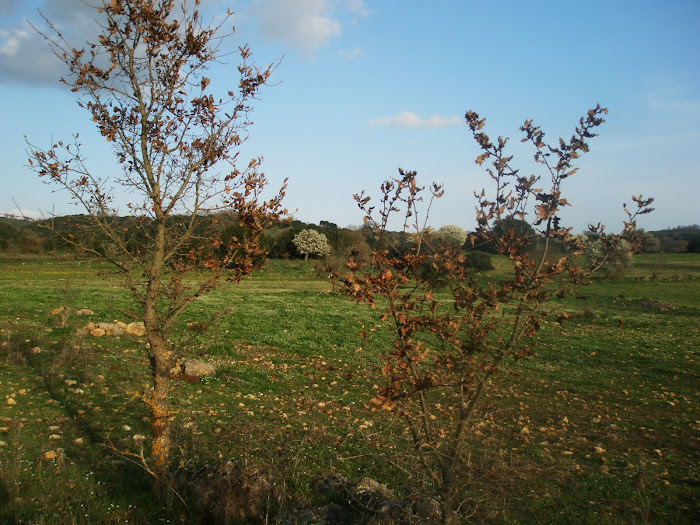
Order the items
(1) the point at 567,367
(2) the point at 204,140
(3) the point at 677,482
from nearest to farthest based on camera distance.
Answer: (2) the point at 204,140, (3) the point at 677,482, (1) the point at 567,367

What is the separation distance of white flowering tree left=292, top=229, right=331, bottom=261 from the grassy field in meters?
36.6

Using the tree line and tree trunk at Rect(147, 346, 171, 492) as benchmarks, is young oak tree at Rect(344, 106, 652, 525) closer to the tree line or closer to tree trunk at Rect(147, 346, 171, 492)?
the tree line

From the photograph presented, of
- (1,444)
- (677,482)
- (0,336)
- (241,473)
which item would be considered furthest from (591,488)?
(0,336)

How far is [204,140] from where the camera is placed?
19.2 feet

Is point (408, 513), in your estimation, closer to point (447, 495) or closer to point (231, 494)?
point (447, 495)

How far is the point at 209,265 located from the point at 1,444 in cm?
344

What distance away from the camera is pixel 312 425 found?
26.4 ft

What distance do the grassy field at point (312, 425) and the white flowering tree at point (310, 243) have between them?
3656 cm

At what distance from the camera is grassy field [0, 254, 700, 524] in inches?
220

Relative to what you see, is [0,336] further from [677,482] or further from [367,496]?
[677,482]

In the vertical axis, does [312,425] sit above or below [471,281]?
below

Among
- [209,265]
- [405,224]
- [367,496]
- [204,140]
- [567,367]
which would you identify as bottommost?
[567,367]

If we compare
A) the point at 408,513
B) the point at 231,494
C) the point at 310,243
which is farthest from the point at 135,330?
the point at 310,243

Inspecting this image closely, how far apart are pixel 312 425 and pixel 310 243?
46747 mm
